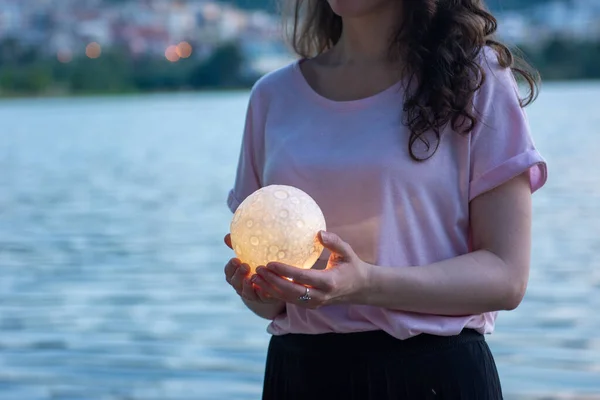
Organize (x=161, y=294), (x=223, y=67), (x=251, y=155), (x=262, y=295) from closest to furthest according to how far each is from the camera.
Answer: (x=262, y=295) → (x=251, y=155) → (x=161, y=294) → (x=223, y=67)

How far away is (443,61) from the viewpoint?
2066 mm

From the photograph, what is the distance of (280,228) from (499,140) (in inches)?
18.0

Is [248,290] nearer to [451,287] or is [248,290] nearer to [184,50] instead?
[451,287]

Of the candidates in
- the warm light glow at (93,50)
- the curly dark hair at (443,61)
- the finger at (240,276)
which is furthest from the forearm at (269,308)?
the warm light glow at (93,50)

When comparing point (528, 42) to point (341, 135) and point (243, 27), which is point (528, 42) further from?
point (341, 135)

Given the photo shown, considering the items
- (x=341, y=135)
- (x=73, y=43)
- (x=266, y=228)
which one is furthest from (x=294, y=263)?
(x=73, y=43)

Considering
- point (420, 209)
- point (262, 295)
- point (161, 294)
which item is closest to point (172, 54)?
point (161, 294)

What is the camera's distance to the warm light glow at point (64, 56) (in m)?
48.6

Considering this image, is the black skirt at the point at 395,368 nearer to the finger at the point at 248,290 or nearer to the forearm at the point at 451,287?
the forearm at the point at 451,287

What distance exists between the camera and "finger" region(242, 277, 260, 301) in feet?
6.29

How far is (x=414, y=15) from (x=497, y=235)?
0.46m

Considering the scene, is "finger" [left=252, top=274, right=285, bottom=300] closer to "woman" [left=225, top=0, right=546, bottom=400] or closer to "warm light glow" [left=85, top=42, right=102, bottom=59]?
"woman" [left=225, top=0, right=546, bottom=400]

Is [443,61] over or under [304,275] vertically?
over

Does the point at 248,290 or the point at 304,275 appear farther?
the point at 248,290
